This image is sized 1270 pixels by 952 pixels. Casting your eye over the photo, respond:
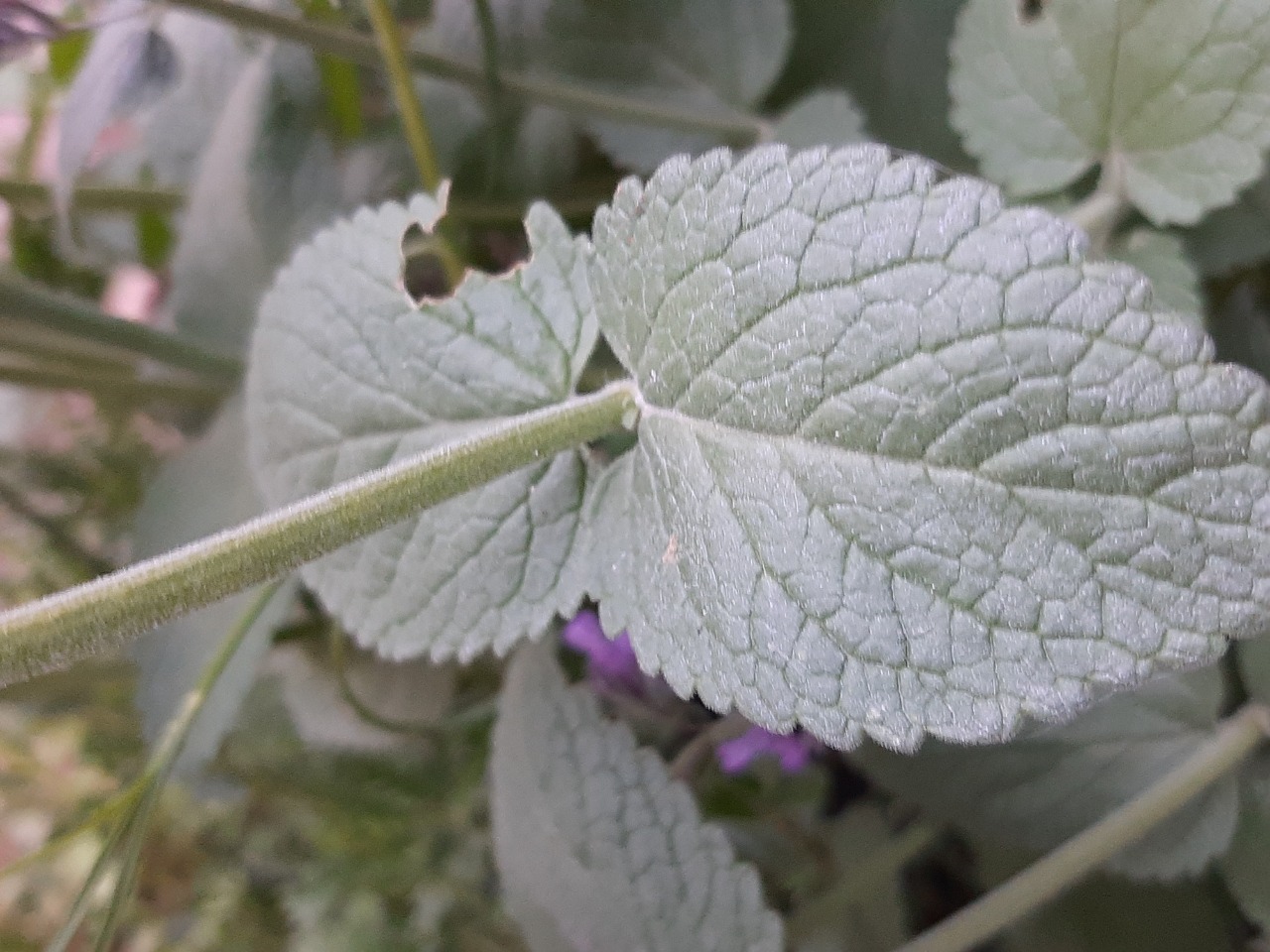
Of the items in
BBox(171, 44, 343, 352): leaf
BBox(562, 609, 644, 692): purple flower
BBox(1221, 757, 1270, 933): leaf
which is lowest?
BBox(1221, 757, 1270, 933): leaf

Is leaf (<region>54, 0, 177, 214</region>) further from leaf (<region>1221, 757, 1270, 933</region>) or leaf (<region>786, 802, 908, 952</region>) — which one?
leaf (<region>1221, 757, 1270, 933</region>)

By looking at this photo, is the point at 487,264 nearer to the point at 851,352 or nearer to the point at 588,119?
the point at 588,119

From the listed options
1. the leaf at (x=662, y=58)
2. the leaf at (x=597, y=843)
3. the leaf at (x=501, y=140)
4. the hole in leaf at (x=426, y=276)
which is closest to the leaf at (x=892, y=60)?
the leaf at (x=662, y=58)

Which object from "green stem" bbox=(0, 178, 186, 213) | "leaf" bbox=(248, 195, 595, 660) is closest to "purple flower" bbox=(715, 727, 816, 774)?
"leaf" bbox=(248, 195, 595, 660)

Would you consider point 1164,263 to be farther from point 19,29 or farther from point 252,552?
point 19,29

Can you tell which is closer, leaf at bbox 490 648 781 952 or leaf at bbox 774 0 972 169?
leaf at bbox 490 648 781 952

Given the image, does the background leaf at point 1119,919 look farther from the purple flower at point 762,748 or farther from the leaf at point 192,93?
the leaf at point 192,93
